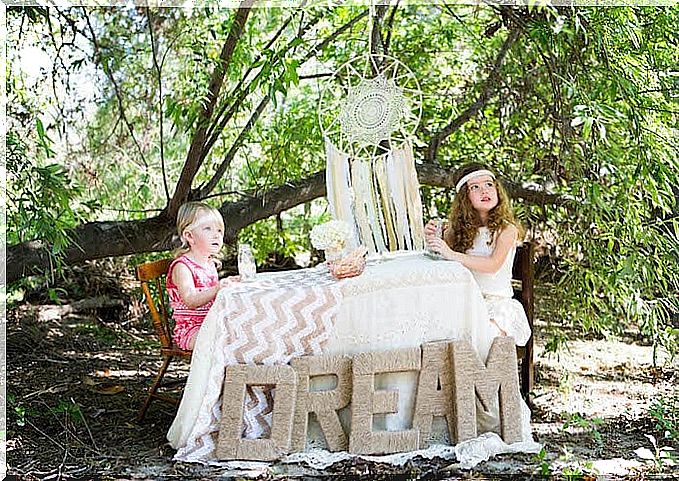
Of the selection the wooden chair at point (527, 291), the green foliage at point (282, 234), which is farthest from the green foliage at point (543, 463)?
the green foliage at point (282, 234)

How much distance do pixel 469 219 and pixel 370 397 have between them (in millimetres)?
996

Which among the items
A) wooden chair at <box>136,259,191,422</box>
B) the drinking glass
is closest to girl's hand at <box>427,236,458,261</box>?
the drinking glass

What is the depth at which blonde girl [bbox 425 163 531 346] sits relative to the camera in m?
3.86

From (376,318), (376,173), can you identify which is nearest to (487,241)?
(376,173)

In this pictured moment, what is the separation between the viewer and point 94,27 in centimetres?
482

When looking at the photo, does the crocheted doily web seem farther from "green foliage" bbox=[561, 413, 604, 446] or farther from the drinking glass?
"green foliage" bbox=[561, 413, 604, 446]

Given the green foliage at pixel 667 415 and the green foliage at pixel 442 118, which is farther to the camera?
the green foliage at pixel 667 415

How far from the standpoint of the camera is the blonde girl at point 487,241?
12.7 ft

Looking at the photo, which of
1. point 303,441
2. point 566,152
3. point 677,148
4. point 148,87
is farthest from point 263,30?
point 303,441

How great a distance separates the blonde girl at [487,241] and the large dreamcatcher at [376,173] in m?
0.22

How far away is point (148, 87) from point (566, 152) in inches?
88.0

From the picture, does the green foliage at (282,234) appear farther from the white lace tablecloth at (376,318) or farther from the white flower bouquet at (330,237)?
the white lace tablecloth at (376,318)

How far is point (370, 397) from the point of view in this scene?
346 cm

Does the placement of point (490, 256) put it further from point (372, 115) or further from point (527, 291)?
point (372, 115)
